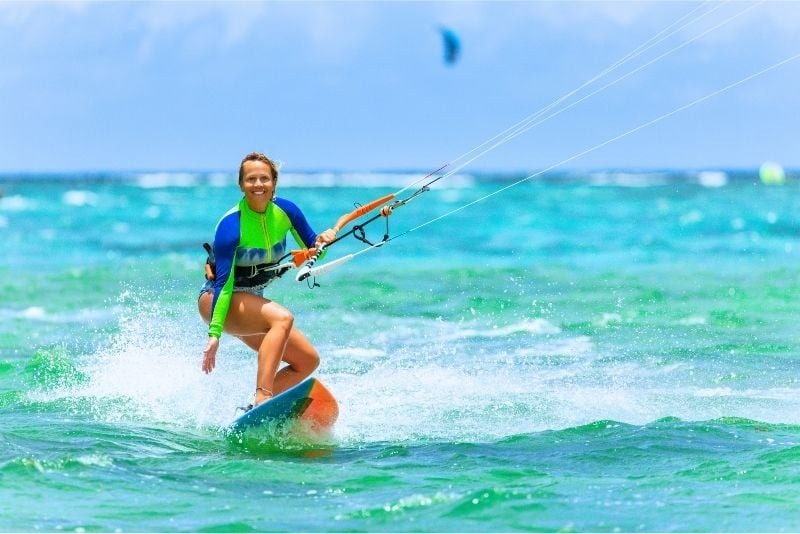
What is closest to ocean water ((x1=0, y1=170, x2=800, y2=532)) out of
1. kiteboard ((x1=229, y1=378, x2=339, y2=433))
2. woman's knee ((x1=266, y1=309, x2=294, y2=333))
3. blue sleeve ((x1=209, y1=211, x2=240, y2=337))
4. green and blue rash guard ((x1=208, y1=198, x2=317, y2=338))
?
kiteboard ((x1=229, y1=378, x2=339, y2=433))

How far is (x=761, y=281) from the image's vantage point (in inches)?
707

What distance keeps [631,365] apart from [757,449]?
3.29 meters

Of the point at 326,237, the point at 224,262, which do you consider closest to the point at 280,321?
the point at 224,262

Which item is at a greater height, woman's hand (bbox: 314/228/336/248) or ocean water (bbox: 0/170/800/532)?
woman's hand (bbox: 314/228/336/248)

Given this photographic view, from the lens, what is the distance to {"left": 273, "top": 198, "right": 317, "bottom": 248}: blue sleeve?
746 cm

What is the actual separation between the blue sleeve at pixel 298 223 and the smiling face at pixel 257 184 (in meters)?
0.20

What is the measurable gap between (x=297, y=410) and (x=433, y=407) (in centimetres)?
154

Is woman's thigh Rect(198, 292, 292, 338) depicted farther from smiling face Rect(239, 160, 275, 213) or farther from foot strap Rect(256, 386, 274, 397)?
smiling face Rect(239, 160, 275, 213)

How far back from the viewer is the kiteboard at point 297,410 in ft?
23.6

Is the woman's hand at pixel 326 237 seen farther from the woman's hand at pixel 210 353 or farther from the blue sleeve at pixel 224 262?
the woman's hand at pixel 210 353

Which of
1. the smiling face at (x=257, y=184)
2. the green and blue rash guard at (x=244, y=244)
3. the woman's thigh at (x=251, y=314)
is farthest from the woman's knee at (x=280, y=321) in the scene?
the smiling face at (x=257, y=184)

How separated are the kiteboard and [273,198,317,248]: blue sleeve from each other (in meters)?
0.90

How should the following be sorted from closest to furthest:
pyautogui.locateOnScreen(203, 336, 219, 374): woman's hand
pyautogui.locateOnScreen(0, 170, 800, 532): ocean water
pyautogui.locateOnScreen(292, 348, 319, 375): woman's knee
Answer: pyautogui.locateOnScreen(0, 170, 800, 532): ocean water, pyautogui.locateOnScreen(203, 336, 219, 374): woman's hand, pyautogui.locateOnScreen(292, 348, 319, 375): woman's knee

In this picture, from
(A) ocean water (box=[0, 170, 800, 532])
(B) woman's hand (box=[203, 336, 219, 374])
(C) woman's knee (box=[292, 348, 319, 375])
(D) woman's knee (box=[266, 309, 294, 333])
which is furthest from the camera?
(C) woman's knee (box=[292, 348, 319, 375])
